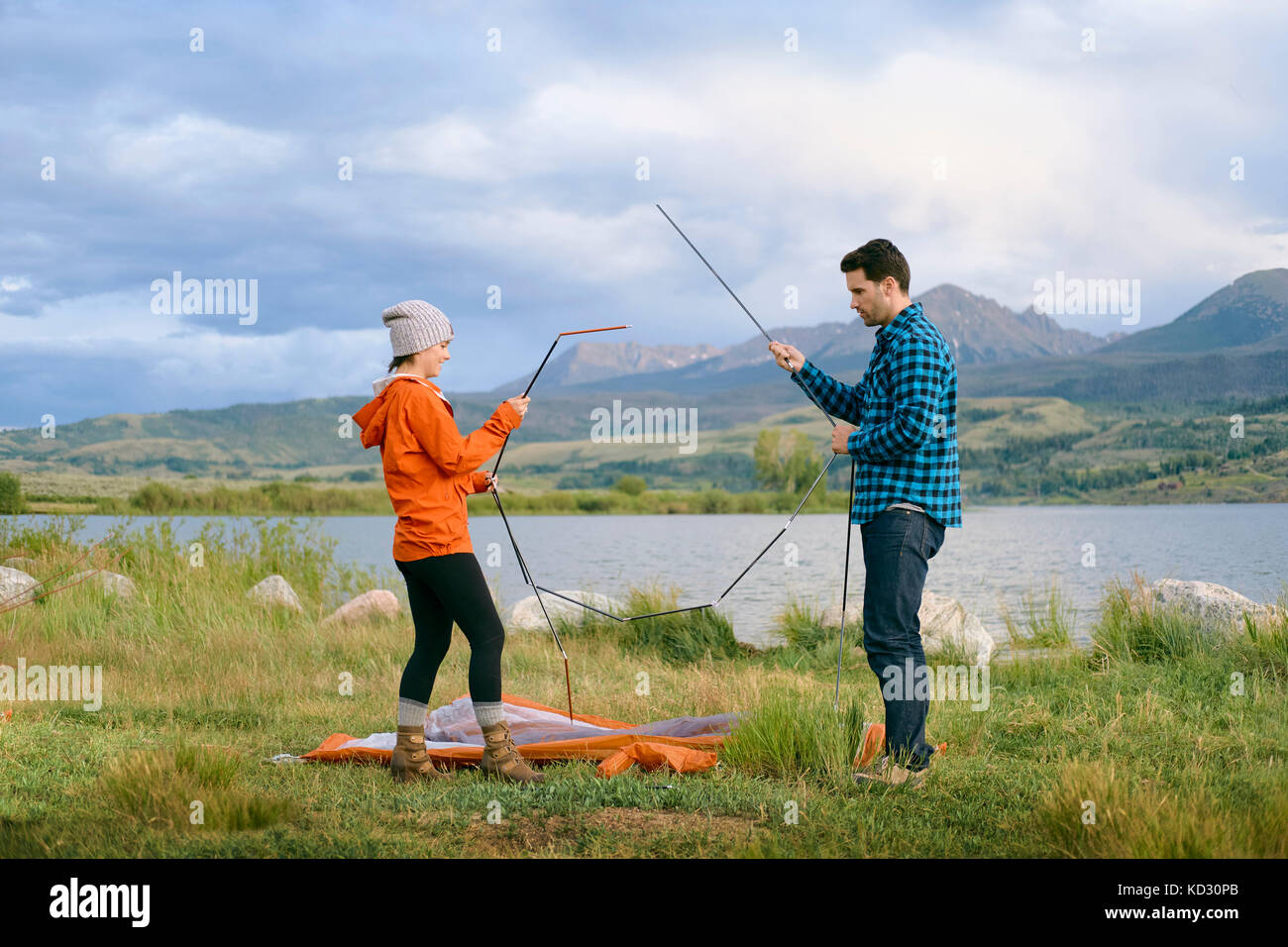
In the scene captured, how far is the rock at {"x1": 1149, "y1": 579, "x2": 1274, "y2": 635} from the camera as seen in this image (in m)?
7.52

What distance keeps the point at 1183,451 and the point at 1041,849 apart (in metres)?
79.7

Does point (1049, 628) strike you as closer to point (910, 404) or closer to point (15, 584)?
point (910, 404)

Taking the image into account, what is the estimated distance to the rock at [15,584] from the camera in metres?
9.39

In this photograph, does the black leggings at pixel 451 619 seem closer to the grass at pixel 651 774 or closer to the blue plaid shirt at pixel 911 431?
the grass at pixel 651 774

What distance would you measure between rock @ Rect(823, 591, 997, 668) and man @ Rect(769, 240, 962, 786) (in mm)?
4641

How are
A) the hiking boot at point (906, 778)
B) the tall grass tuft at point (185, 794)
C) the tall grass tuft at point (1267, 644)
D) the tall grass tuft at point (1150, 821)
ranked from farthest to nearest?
the tall grass tuft at point (1267, 644), the hiking boot at point (906, 778), the tall grass tuft at point (185, 794), the tall grass tuft at point (1150, 821)

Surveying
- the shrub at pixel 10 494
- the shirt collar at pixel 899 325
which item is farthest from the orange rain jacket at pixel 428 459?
the shrub at pixel 10 494

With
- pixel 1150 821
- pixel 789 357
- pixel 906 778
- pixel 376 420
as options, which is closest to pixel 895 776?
pixel 906 778

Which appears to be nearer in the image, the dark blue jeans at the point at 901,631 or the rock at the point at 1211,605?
the dark blue jeans at the point at 901,631

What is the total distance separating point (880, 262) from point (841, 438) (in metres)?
0.83

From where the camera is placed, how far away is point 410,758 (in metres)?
4.45

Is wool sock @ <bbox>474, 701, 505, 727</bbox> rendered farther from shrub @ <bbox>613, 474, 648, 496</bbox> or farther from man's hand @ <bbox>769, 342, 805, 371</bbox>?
shrub @ <bbox>613, 474, 648, 496</bbox>

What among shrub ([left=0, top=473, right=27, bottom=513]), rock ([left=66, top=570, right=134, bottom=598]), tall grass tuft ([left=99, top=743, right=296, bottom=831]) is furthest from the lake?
tall grass tuft ([left=99, top=743, right=296, bottom=831])
